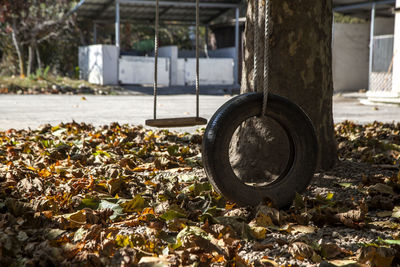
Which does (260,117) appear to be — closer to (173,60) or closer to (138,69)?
(138,69)

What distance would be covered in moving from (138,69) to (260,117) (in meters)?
17.4

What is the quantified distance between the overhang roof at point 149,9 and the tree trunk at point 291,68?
1644 cm

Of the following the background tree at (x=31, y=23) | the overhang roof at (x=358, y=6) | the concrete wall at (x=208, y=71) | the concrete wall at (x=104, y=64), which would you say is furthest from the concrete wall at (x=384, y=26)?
the background tree at (x=31, y=23)

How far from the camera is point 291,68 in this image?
3.29 meters

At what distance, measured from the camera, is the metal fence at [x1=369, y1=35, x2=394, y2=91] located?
16.0m

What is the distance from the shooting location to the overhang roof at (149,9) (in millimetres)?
19516

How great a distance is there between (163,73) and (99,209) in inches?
706

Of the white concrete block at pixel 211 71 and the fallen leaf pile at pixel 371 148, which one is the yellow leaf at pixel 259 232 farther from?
the white concrete block at pixel 211 71

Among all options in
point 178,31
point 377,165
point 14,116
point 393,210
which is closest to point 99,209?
point 393,210

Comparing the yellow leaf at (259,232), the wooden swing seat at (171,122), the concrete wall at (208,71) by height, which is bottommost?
the yellow leaf at (259,232)

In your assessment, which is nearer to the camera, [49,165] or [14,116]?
[49,165]

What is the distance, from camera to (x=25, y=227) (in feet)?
7.54

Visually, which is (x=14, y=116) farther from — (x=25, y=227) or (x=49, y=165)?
(x=25, y=227)

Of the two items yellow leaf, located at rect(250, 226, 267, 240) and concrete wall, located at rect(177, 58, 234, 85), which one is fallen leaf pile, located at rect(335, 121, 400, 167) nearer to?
yellow leaf, located at rect(250, 226, 267, 240)
